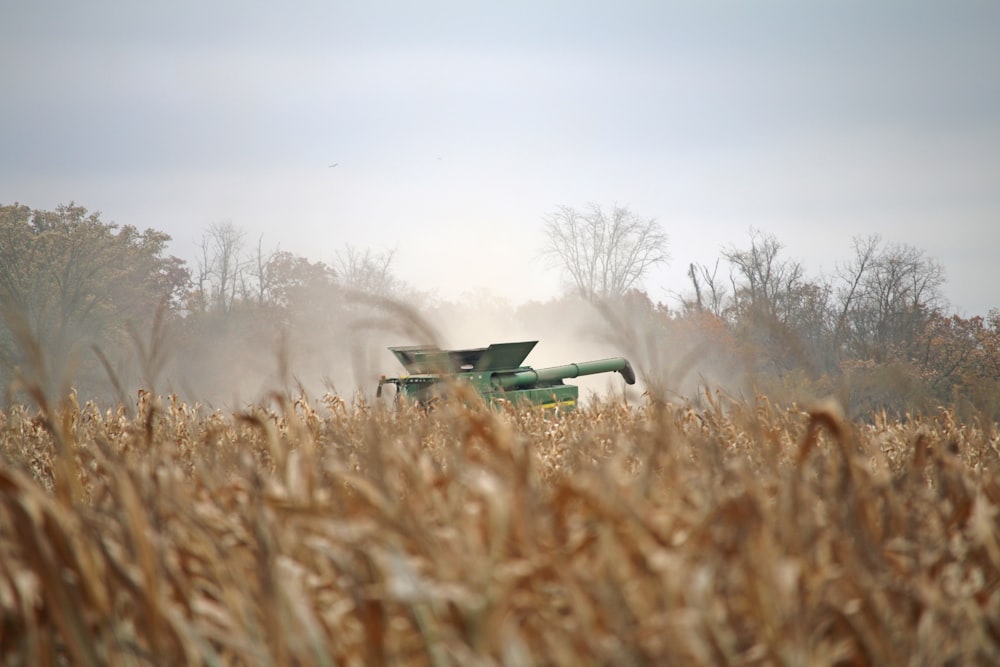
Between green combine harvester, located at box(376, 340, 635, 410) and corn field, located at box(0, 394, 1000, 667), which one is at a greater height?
green combine harvester, located at box(376, 340, 635, 410)

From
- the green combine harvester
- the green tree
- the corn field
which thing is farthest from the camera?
the green tree

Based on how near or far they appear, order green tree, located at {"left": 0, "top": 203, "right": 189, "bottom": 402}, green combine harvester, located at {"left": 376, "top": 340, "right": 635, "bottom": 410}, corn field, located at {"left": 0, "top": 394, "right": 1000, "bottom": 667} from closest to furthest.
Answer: corn field, located at {"left": 0, "top": 394, "right": 1000, "bottom": 667} → green combine harvester, located at {"left": 376, "top": 340, "right": 635, "bottom": 410} → green tree, located at {"left": 0, "top": 203, "right": 189, "bottom": 402}

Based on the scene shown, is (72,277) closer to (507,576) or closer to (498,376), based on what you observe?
(498,376)

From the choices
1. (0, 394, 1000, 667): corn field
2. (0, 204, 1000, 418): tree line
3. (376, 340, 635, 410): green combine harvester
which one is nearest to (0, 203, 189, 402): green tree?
(0, 204, 1000, 418): tree line

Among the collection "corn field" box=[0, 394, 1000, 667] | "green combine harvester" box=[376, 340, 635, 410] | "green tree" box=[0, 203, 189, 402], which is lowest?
"corn field" box=[0, 394, 1000, 667]

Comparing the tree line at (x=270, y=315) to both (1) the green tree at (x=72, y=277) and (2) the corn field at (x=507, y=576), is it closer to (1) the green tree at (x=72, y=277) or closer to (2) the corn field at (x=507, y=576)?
(1) the green tree at (x=72, y=277)

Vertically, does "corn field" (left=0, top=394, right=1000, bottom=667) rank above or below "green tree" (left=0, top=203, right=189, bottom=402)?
below

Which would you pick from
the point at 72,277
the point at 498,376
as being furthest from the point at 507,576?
the point at 72,277

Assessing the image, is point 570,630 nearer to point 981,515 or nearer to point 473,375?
point 981,515

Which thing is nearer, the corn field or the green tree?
the corn field

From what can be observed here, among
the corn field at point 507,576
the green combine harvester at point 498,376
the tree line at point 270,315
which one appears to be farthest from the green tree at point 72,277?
the corn field at point 507,576

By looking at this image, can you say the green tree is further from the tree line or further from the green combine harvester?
the green combine harvester

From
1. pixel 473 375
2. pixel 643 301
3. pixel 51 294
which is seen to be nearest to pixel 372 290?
pixel 643 301

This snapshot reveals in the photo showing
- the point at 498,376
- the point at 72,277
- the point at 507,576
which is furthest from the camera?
the point at 72,277
